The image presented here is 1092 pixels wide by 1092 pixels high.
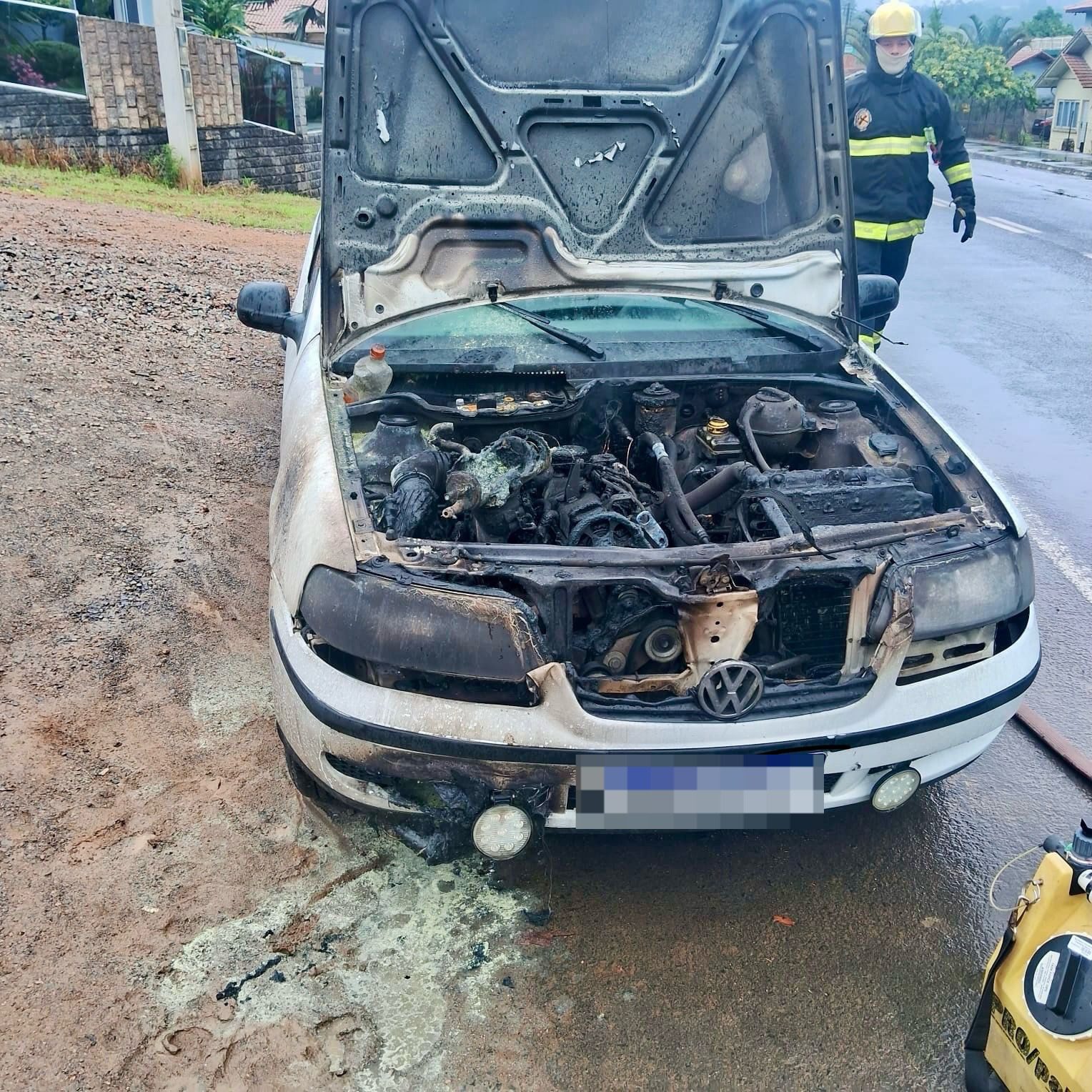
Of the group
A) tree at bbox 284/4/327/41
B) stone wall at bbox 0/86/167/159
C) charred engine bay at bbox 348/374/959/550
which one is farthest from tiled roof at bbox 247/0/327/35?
charred engine bay at bbox 348/374/959/550

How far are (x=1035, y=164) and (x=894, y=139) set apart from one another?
2886cm

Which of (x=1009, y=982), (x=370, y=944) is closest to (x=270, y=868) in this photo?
(x=370, y=944)

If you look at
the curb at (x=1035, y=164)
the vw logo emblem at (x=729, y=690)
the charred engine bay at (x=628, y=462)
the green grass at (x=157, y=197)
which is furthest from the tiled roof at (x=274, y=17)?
the vw logo emblem at (x=729, y=690)

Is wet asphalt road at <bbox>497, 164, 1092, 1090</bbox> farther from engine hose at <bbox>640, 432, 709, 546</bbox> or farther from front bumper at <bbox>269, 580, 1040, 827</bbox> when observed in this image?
engine hose at <bbox>640, 432, 709, 546</bbox>

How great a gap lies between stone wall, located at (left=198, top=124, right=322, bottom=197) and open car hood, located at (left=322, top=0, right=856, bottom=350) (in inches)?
484

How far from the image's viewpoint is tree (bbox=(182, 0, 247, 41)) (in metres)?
24.4

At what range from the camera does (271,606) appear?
3004mm

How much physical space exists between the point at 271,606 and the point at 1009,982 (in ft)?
6.90

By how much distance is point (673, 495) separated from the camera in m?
3.23

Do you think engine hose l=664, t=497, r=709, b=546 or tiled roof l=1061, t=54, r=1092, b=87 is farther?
tiled roof l=1061, t=54, r=1092, b=87

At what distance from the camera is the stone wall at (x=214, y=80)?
1573 centimetres

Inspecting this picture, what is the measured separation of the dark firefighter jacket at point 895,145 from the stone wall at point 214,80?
12.4 metres

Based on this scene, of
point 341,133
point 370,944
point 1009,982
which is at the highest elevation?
point 341,133

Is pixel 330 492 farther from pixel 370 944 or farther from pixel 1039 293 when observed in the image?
pixel 1039 293
